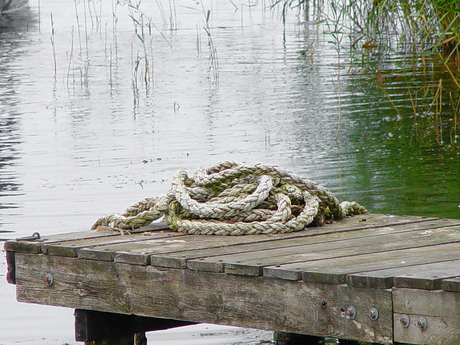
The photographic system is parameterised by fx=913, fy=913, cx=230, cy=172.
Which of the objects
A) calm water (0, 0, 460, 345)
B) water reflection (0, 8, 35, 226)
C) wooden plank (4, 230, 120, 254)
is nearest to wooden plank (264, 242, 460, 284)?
wooden plank (4, 230, 120, 254)

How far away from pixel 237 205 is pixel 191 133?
718 cm

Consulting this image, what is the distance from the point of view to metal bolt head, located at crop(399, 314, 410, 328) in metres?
2.95

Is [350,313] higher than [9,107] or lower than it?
lower

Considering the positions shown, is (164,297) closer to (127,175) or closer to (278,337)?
(278,337)

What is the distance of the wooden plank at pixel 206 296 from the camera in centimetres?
310

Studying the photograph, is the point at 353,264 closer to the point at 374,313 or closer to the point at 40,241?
the point at 374,313

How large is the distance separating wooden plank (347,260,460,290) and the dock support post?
1.36 metres

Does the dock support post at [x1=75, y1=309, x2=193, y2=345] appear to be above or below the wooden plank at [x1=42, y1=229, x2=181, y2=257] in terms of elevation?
below

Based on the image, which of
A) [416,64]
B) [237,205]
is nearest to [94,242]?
[237,205]

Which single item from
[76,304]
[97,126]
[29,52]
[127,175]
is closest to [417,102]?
[97,126]

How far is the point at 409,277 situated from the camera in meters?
2.95

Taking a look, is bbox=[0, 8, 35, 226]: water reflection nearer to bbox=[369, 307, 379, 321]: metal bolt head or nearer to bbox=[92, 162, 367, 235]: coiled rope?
bbox=[92, 162, 367, 235]: coiled rope

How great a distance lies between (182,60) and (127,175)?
35.3 feet

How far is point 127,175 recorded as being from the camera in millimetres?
8844
